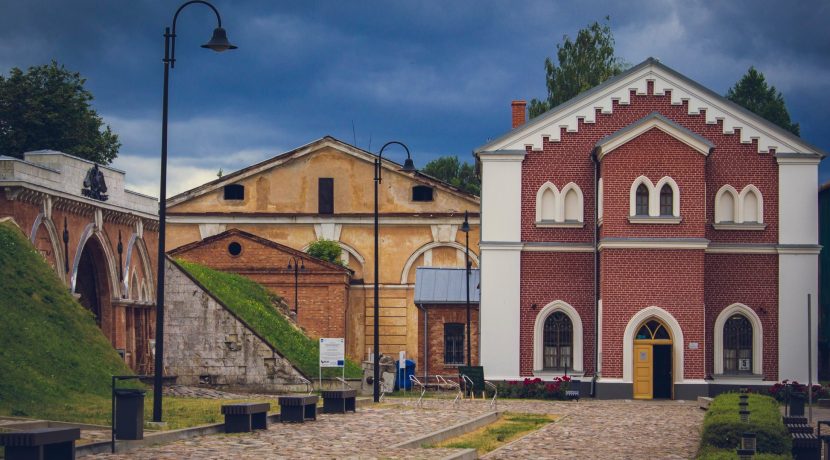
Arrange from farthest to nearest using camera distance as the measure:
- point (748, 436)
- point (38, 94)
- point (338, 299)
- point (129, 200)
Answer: point (38, 94), point (338, 299), point (129, 200), point (748, 436)

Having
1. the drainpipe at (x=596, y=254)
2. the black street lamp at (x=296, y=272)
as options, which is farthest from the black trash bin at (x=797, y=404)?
the black street lamp at (x=296, y=272)

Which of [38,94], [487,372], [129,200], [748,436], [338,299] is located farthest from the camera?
[38,94]

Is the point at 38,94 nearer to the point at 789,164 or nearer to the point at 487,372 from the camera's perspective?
the point at 487,372

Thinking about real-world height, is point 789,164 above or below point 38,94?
below

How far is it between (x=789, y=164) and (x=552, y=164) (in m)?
7.72

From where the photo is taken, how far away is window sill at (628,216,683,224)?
41.1 meters

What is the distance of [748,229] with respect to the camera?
42.8 meters

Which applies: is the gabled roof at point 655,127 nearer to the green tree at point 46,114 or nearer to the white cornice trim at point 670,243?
the white cornice trim at point 670,243

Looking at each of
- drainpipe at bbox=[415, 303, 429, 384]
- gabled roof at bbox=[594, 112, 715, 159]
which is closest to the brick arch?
drainpipe at bbox=[415, 303, 429, 384]

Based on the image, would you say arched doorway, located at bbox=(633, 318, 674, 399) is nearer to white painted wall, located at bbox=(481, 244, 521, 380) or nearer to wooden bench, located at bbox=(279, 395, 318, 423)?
white painted wall, located at bbox=(481, 244, 521, 380)

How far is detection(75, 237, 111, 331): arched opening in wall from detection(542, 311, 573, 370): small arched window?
14.2m

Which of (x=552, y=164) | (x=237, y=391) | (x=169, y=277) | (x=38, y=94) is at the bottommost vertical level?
(x=237, y=391)

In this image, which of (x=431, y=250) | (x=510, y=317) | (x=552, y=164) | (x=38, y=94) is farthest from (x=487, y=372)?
(x=38, y=94)

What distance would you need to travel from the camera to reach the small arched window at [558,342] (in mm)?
42781
